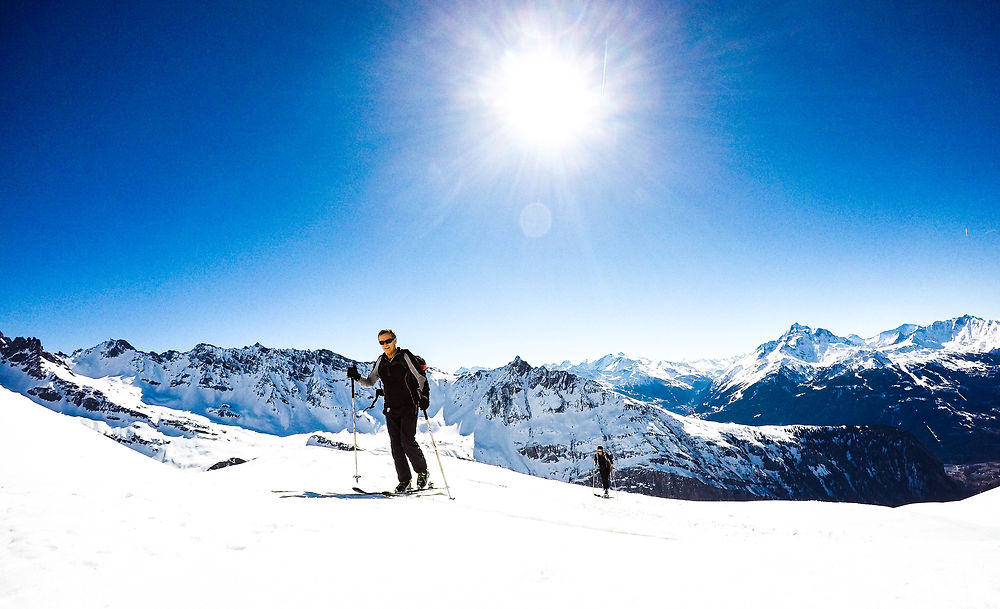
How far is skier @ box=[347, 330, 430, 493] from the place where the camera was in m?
9.42

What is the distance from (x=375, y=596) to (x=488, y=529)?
233 cm

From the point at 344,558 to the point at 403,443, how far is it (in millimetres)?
5386

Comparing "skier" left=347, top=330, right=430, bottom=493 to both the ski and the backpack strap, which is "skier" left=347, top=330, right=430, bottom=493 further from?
the ski

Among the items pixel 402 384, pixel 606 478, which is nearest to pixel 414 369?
pixel 402 384

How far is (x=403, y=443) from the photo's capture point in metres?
9.63

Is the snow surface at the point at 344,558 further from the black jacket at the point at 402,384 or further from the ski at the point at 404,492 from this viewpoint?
the black jacket at the point at 402,384

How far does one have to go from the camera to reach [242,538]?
4566 mm

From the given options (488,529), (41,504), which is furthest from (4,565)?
(488,529)

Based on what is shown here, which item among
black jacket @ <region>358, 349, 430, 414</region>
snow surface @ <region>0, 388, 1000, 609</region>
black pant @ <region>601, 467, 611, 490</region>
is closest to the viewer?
snow surface @ <region>0, 388, 1000, 609</region>

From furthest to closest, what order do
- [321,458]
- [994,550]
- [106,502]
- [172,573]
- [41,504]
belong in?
1. [321,458]
2. [994,550]
3. [106,502]
4. [41,504]
5. [172,573]

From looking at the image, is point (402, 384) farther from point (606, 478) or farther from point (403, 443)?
point (606, 478)

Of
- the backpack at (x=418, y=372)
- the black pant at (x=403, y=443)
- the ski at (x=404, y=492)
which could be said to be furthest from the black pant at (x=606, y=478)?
the backpack at (x=418, y=372)

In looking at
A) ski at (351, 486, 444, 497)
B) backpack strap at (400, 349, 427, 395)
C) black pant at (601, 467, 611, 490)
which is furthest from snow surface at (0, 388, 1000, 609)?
black pant at (601, 467, 611, 490)

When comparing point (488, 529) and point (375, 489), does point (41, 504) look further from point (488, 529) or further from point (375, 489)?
point (375, 489)
